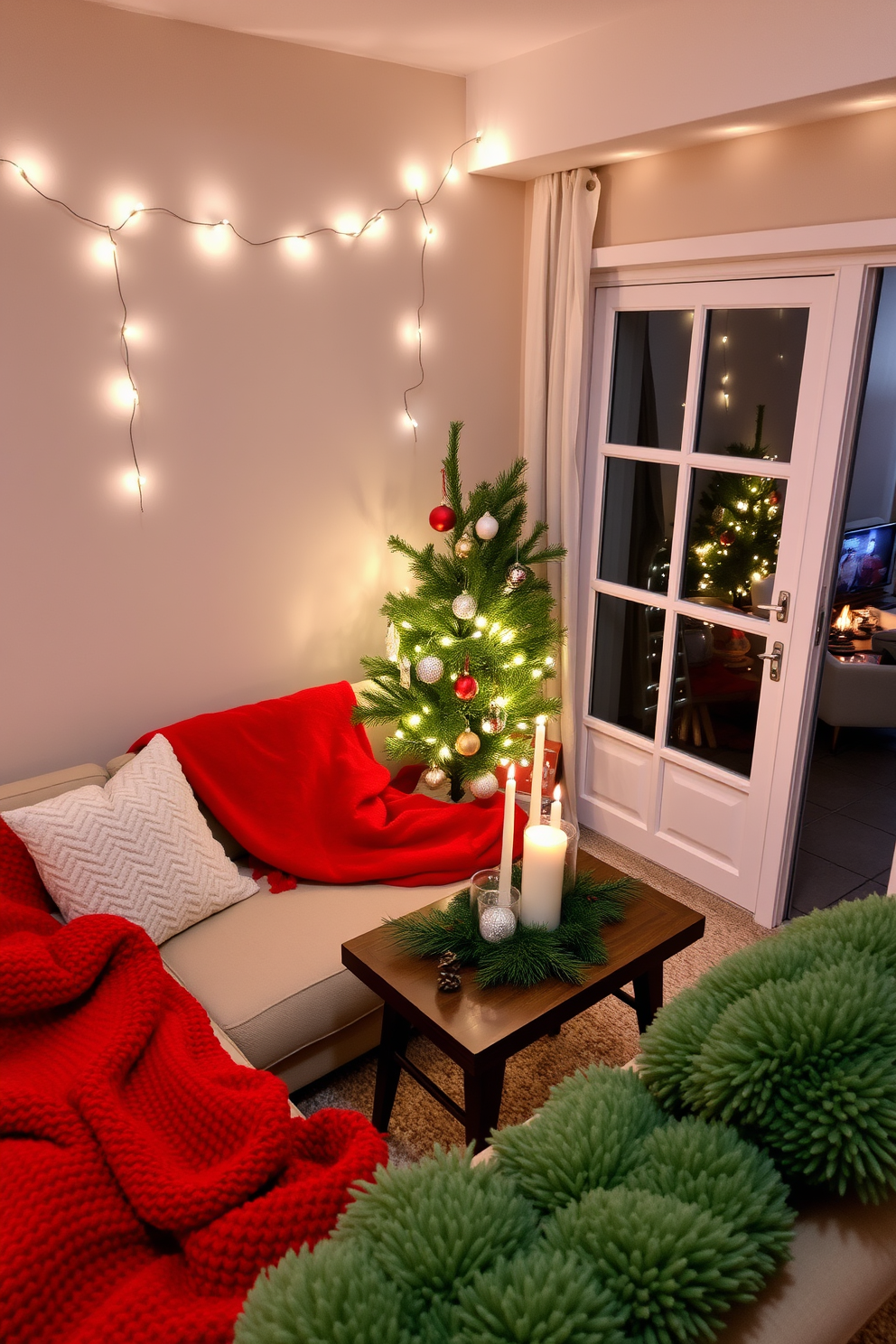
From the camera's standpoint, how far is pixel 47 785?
232 centimetres

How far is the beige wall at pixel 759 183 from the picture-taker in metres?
2.27

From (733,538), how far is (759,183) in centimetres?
99

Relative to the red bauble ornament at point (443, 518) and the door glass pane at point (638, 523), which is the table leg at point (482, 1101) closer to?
the red bauble ornament at point (443, 518)

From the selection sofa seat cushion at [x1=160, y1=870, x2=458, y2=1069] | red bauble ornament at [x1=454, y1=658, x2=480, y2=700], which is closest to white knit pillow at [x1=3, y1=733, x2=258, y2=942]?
sofa seat cushion at [x1=160, y1=870, x2=458, y2=1069]

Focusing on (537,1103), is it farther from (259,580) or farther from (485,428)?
(485,428)

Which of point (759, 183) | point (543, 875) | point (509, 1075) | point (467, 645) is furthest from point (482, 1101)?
point (759, 183)

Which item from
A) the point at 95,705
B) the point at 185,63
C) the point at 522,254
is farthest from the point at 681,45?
the point at 95,705

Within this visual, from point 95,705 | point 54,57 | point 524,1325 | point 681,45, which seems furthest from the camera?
point 95,705

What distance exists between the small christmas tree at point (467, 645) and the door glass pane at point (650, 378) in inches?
19.1

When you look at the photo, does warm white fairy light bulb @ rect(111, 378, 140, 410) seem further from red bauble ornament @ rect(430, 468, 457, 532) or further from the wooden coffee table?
the wooden coffee table

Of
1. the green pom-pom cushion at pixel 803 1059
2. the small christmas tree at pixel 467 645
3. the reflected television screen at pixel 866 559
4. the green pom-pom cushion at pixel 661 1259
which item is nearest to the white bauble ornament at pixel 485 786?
→ the small christmas tree at pixel 467 645

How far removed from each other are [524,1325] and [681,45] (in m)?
2.76

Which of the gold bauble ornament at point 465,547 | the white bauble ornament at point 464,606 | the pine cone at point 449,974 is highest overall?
the gold bauble ornament at point 465,547

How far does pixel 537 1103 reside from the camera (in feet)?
7.20
